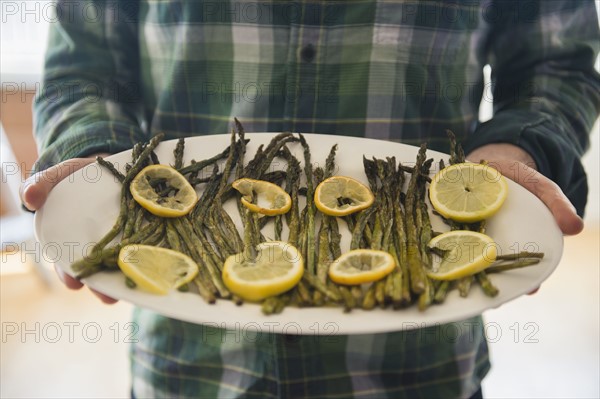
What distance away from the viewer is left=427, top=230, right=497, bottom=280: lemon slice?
0.99 meters

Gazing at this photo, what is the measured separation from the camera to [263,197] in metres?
1.30

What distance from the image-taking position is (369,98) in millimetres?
1421

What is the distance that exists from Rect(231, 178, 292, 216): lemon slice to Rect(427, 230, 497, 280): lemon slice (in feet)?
1.14

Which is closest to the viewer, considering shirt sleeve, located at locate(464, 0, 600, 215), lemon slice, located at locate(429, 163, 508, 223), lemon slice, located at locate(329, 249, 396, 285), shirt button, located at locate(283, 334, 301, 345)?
lemon slice, located at locate(329, 249, 396, 285)

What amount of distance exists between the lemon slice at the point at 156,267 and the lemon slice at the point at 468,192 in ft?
1.89

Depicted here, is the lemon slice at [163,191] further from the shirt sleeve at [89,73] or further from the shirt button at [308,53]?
the shirt button at [308,53]

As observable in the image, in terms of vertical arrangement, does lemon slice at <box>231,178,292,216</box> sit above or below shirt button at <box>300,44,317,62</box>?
below

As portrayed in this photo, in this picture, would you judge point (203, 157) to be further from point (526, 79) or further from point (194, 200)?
point (526, 79)

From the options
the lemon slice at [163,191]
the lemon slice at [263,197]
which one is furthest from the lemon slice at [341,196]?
the lemon slice at [163,191]

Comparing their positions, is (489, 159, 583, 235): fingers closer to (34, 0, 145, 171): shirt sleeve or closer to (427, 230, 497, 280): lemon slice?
(427, 230, 497, 280): lemon slice

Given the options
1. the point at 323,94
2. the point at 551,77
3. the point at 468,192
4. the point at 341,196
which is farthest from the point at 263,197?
the point at 551,77

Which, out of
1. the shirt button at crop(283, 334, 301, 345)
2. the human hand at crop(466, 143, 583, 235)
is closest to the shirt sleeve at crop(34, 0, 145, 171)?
the shirt button at crop(283, 334, 301, 345)

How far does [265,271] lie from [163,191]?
1.42 feet

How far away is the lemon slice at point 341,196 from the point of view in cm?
124
